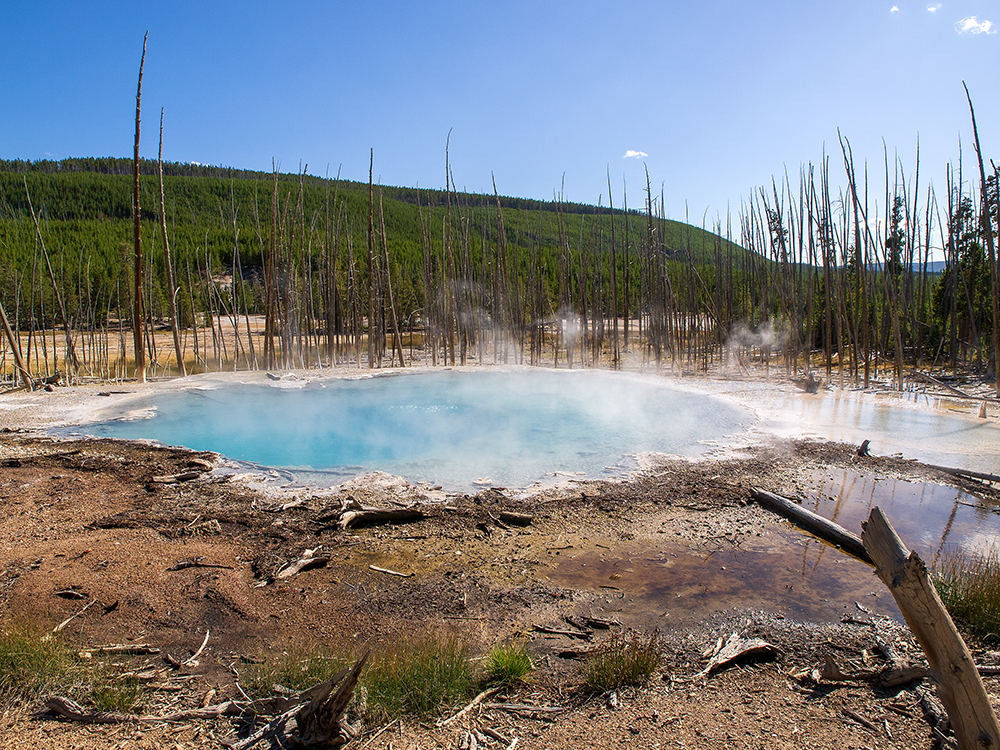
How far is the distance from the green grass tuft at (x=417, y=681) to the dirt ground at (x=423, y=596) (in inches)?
3.5

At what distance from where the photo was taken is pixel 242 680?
8.29 feet

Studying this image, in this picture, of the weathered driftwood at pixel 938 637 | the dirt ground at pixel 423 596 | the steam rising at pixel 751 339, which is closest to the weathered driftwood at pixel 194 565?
the dirt ground at pixel 423 596

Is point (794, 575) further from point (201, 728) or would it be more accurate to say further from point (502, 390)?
point (502, 390)

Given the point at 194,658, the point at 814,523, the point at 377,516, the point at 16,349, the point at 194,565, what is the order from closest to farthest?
the point at 194,658, the point at 194,565, the point at 814,523, the point at 377,516, the point at 16,349

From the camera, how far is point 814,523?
442cm

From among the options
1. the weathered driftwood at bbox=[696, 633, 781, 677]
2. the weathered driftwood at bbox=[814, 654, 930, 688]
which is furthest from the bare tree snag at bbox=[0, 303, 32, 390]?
the weathered driftwood at bbox=[814, 654, 930, 688]

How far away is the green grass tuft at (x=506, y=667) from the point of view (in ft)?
8.30

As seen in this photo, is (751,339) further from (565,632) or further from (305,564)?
(305,564)

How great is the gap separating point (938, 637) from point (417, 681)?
1925 millimetres

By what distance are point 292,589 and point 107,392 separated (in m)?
8.27

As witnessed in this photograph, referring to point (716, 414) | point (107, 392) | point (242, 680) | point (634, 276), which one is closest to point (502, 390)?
point (716, 414)

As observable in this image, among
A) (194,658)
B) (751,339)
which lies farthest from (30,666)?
(751,339)

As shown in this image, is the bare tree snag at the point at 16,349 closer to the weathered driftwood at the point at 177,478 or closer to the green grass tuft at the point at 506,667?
the weathered driftwood at the point at 177,478

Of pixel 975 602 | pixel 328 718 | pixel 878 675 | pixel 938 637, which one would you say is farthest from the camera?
pixel 975 602
